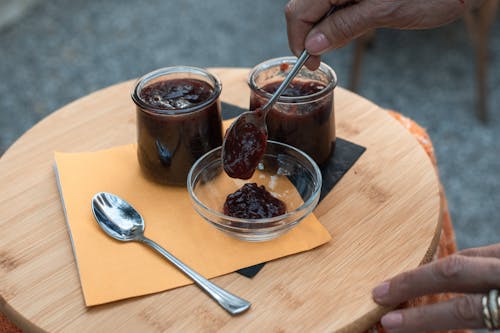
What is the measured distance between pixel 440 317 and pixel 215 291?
38 centimetres

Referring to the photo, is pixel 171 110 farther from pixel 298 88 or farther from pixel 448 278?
pixel 448 278

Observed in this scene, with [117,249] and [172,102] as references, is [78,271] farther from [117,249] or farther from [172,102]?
[172,102]

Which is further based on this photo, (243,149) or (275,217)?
(243,149)

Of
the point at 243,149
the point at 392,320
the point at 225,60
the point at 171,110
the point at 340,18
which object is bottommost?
the point at 225,60

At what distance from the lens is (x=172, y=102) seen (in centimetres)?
120

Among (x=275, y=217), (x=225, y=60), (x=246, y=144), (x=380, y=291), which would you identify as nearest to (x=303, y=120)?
(x=246, y=144)

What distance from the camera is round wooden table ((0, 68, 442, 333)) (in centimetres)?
97

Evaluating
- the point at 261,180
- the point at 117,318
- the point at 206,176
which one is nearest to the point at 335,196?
the point at 261,180

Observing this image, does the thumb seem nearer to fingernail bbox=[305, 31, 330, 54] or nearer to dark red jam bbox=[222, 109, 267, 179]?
fingernail bbox=[305, 31, 330, 54]

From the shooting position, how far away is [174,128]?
1.18 m

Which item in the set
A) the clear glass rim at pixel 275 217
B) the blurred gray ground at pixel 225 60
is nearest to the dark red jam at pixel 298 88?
the clear glass rim at pixel 275 217

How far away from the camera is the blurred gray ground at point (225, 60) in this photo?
2.70 meters

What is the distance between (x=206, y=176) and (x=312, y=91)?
12.0 inches

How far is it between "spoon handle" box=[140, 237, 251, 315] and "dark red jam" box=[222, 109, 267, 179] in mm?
236
